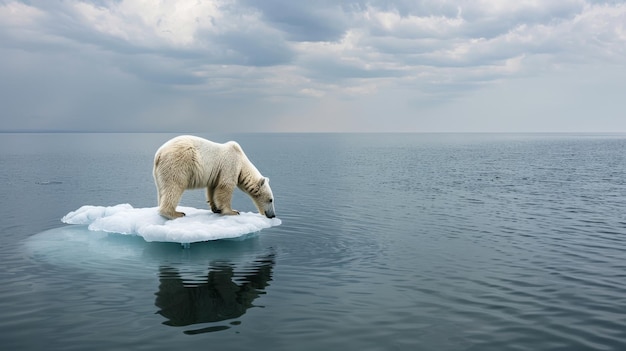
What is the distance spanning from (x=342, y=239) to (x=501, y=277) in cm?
839

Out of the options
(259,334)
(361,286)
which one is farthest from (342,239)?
(259,334)

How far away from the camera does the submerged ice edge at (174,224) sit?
739 inches

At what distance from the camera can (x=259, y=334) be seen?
1191cm

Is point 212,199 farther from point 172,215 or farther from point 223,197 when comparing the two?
point 172,215

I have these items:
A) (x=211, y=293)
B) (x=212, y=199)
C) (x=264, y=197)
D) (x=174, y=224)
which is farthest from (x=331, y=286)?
(x=212, y=199)

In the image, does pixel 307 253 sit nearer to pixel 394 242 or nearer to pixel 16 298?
pixel 394 242

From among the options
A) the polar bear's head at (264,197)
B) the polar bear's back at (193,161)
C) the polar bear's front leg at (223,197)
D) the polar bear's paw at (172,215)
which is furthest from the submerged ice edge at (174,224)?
the polar bear's back at (193,161)

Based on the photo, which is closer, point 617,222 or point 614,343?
point 614,343

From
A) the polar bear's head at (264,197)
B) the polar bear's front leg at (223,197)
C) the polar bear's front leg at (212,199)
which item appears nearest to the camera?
the polar bear's front leg at (223,197)

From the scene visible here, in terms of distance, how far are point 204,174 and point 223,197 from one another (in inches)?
66.8

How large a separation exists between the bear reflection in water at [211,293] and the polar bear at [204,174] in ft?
13.1

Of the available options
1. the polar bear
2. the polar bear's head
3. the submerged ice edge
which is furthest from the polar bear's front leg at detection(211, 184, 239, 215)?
the polar bear's head

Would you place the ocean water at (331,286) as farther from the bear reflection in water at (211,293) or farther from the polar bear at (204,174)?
the polar bear at (204,174)

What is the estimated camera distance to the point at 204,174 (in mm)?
20750
